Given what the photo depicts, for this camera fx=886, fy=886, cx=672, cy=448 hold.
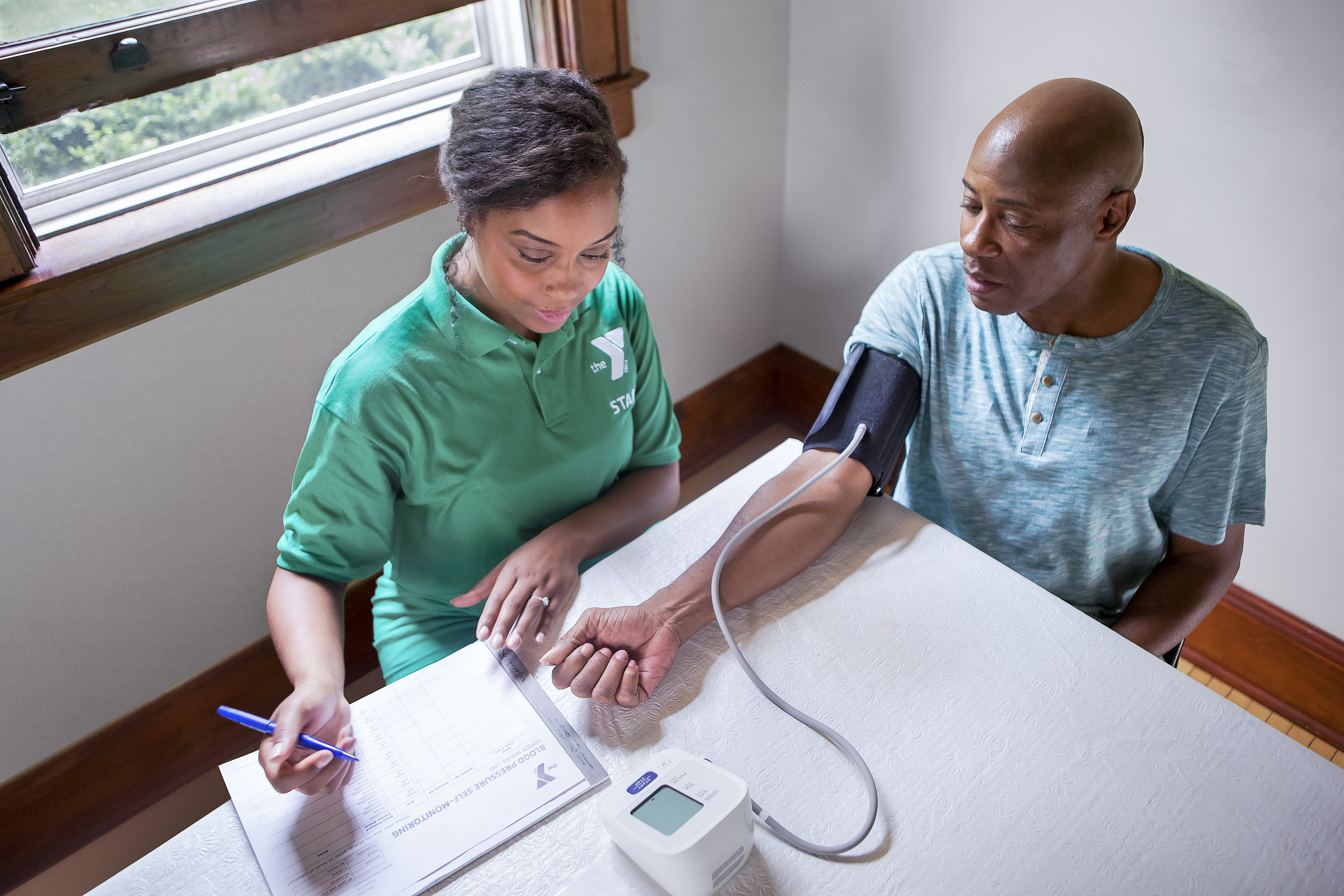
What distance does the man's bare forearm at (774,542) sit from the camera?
957 mm

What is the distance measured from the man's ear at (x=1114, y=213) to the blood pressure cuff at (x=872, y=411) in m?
0.27

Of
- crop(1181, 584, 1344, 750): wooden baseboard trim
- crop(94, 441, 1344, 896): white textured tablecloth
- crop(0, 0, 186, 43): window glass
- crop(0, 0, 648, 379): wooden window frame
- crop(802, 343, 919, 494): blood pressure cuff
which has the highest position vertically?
crop(0, 0, 186, 43): window glass

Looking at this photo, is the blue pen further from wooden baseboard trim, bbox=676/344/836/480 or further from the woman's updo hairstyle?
wooden baseboard trim, bbox=676/344/836/480

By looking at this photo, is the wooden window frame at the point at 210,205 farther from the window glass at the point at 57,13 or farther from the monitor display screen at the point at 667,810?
the monitor display screen at the point at 667,810

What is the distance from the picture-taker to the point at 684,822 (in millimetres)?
710

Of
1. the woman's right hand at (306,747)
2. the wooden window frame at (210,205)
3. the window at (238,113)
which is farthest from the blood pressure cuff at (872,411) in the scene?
the window at (238,113)

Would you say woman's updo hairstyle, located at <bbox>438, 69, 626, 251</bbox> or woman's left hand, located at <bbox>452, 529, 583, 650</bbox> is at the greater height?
woman's updo hairstyle, located at <bbox>438, 69, 626, 251</bbox>

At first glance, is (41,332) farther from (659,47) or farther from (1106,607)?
(1106,607)

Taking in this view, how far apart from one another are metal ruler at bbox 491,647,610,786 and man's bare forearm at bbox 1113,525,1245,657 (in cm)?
72

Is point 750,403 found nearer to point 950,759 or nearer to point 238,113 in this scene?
point 238,113

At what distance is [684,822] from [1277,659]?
156 cm

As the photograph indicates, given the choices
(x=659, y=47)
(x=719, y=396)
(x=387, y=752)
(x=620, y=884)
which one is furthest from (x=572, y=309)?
(x=719, y=396)

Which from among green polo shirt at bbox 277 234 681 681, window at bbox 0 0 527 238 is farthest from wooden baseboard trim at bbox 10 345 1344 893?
window at bbox 0 0 527 238

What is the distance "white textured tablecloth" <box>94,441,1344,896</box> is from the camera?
737 mm
